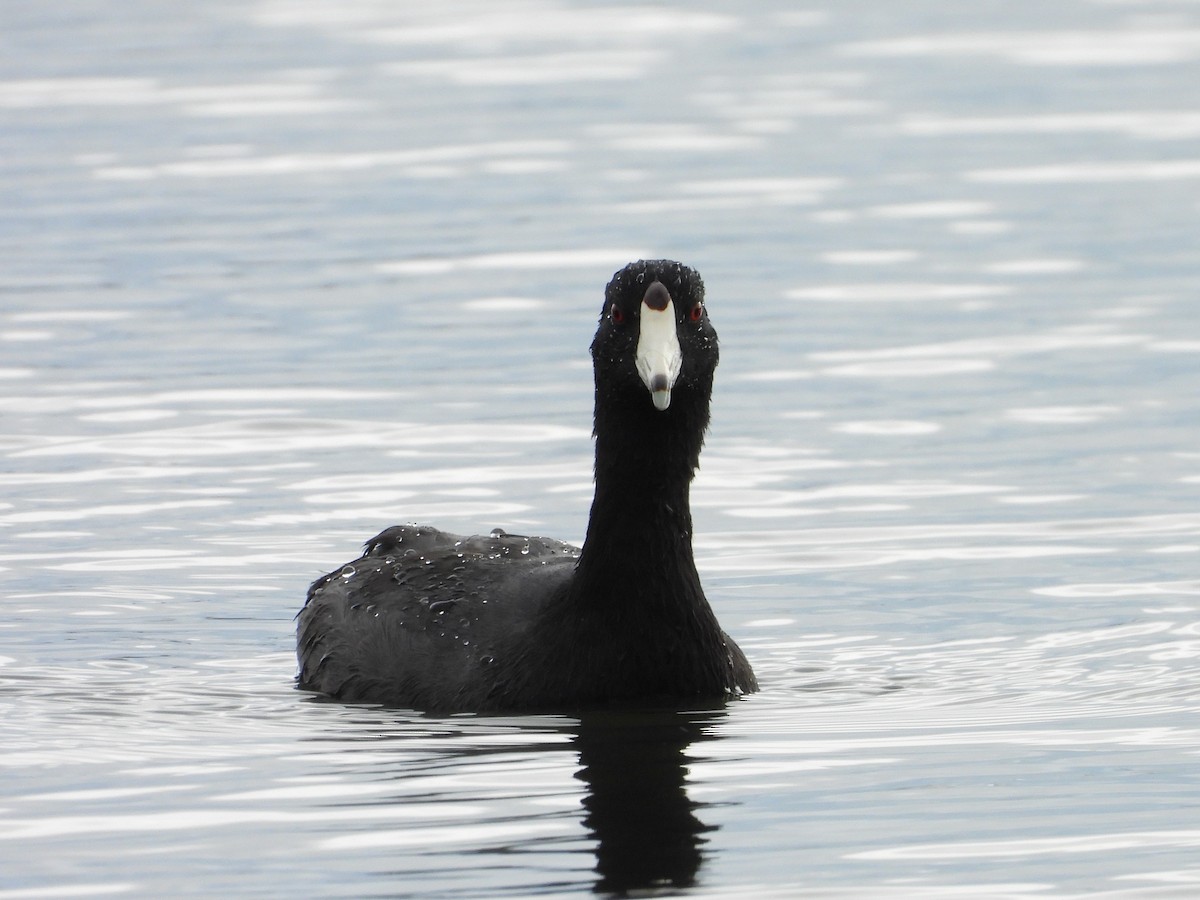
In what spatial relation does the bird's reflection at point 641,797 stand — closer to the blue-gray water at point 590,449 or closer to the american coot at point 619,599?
the blue-gray water at point 590,449

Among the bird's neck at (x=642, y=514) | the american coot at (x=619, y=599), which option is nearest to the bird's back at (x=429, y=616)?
the american coot at (x=619, y=599)

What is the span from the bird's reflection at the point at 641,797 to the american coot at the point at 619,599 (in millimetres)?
221

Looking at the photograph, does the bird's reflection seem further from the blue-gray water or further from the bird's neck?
the bird's neck

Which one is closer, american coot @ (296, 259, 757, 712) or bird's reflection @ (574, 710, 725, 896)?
bird's reflection @ (574, 710, 725, 896)

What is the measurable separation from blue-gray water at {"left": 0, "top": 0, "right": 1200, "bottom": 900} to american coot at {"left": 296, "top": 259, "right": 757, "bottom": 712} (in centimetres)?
28

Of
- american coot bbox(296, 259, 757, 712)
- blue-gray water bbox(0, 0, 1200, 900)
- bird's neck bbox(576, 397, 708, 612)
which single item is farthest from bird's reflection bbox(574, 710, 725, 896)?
bird's neck bbox(576, 397, 708, 612)

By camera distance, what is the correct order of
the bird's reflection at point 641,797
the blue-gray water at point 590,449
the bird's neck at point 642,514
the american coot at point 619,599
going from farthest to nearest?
the bird's neck at point 642,514
the american coot at point 619,599
the blue-gray water at point 590,449
the bird's reflection at point 641,797

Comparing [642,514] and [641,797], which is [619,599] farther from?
[641,797]

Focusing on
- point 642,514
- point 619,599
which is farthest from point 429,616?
point 642,514

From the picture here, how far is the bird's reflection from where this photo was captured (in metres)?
7.17

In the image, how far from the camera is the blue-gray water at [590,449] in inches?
304

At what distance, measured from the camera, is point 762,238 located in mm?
19156

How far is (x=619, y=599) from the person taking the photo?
938 cm

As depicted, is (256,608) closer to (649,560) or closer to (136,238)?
(649,560)
